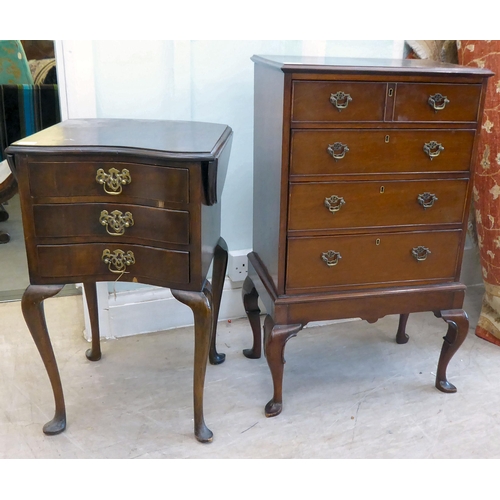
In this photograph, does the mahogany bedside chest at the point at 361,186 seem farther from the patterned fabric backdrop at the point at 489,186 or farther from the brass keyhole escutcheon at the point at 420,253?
the patterned fabric backdrop at the point at 489,186

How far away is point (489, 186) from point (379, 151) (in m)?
0.78

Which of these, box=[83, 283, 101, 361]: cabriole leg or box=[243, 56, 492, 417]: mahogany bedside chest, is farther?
box=[83, 283, 101, 361]: cabriole leg

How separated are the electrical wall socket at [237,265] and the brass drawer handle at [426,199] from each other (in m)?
0.80

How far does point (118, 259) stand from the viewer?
139 cm

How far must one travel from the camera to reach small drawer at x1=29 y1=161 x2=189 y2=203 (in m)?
1.29

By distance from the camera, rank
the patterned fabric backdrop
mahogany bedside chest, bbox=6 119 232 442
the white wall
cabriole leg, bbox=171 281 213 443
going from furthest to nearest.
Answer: the patterned fabric backdrop, the white wall, cabriole leg, bbox=171 281 213 443, mahogany bedside chest, bbox=6 119 232 442

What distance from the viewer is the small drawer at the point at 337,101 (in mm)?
1365

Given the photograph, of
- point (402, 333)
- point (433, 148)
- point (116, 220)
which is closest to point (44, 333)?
point (116, 220)

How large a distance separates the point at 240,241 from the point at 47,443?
1.01 meters

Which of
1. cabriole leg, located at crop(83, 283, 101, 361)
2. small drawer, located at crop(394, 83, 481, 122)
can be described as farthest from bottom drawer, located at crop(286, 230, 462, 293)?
cabriole leg, located at crop(83, 283, 101, 361)

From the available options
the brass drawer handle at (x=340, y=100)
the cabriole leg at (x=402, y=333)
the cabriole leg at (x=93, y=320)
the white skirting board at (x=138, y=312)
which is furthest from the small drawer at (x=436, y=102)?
the cabriole leg at (x=93, y=320)

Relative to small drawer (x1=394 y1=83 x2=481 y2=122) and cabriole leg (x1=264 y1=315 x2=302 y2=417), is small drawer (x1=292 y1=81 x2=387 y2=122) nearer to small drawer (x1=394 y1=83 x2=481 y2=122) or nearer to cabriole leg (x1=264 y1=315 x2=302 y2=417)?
small drawer (x1=394 y1=83 x2=481 y2=122)

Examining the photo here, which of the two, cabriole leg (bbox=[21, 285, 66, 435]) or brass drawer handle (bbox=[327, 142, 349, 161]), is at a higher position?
brass drawer handle (bbox=[327, 142, 349, 161])

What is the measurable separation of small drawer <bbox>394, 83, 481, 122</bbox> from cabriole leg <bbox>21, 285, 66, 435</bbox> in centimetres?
103
